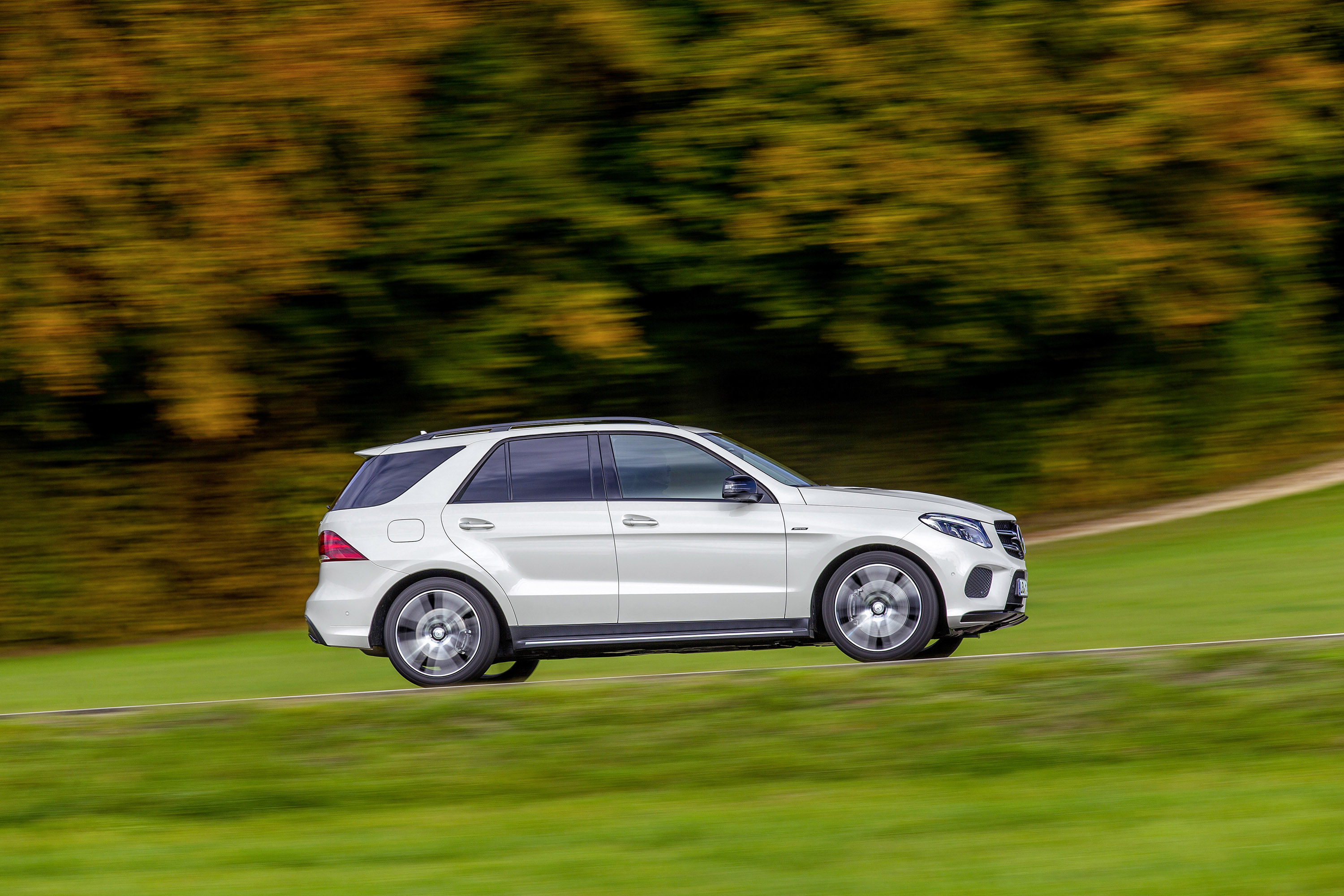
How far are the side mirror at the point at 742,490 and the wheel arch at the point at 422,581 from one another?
150 cm

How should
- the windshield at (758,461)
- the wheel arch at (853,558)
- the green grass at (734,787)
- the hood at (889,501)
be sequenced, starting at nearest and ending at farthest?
the green grass at (734,787), the wheel arch at (853,558), the hood at (889,501), the windshield at (758,461)

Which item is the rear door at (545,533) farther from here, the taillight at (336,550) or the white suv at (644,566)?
the taillight at (336,550)

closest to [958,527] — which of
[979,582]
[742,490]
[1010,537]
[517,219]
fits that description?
[979,582]

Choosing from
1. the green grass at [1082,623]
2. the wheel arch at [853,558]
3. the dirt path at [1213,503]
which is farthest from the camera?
the dirt path at [1213,503]

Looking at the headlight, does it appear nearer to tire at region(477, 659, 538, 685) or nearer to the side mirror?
the side mirror

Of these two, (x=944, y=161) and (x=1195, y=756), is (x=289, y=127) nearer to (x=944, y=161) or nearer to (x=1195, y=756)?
(x=944, y=161)

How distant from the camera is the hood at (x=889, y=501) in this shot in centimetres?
889

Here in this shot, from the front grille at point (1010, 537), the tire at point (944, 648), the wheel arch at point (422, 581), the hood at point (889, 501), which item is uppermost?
the hood at point (889, 501)

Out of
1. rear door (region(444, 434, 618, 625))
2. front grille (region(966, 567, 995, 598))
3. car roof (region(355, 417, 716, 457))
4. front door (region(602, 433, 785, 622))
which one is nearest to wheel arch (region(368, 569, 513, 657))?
rear door (region(444, 434, 618, 625))

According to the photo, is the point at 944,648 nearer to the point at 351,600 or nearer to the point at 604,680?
the point at 604,680

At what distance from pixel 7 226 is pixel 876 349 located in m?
8.52

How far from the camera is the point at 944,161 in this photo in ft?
48.9

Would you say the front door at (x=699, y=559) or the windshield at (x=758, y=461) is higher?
the windshield at (x=758, y=461)

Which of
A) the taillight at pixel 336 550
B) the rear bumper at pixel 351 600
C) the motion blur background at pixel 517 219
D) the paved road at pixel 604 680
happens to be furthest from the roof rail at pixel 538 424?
the motion blur background at pixel 517 219
